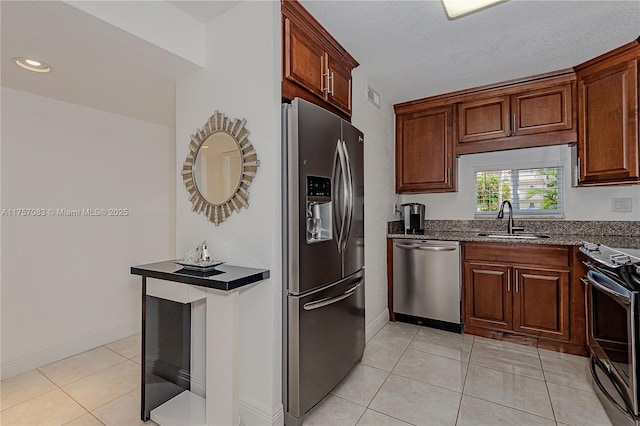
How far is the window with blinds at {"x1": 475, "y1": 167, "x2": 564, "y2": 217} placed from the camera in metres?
3.16

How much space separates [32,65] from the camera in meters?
2.07

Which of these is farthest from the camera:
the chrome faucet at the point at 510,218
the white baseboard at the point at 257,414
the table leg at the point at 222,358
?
the chrome faucet at the point at 510,218

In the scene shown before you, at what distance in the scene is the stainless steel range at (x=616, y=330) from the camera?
5.08ft

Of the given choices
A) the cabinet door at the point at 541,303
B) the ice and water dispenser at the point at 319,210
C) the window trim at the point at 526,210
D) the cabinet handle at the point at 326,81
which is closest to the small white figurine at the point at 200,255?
the ice and water dispenser at the point at 319,210

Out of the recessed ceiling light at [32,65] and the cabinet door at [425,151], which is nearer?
the recessed ceiling light at [32,65]

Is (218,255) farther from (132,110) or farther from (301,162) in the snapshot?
(132,110)

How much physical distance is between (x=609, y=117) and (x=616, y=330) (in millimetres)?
1824

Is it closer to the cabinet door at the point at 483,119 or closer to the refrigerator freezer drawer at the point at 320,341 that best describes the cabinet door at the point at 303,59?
the refrigerator freezer drawer at the point at 320,341

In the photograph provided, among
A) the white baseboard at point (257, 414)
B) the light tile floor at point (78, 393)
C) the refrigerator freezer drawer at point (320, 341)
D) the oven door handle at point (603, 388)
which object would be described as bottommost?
the light tile floor at point (78, 393)

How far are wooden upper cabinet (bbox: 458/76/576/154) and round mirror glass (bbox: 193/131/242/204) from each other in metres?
2.49

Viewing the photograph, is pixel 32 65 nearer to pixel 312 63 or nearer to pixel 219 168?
pixel 219 168

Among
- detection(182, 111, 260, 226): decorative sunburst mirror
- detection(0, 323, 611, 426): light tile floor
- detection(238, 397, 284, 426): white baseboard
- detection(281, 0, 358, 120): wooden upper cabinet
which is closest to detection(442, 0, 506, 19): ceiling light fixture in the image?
detection(281, 0, 358, 120): wooden upper cabinet

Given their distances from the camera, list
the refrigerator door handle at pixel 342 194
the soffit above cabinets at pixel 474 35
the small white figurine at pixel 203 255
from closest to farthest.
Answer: the small white figurine at pixel 203 255 < the soffit above cabinets at pixel 474 35 < the refrigerator door handle at pixel 342 194

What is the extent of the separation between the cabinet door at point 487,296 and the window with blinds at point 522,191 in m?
0.81
